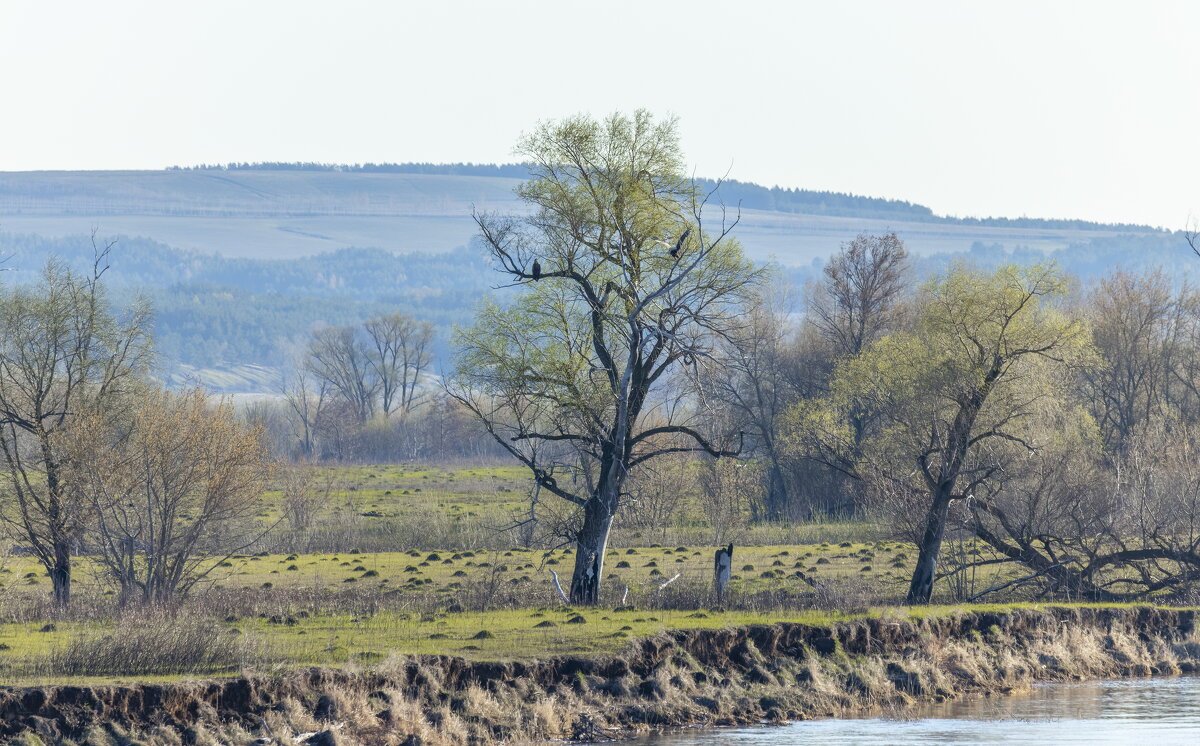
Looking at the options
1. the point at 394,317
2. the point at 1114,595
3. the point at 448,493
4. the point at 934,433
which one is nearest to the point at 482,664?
the point at 934,433

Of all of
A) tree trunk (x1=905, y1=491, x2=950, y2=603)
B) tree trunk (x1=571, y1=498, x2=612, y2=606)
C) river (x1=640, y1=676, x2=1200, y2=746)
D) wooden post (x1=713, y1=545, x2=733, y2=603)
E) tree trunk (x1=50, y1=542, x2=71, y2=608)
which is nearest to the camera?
river (x1=640, y1=676, x2=1200, y2=746)

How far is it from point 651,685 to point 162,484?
13.3m

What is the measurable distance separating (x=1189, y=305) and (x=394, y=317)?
339 feet

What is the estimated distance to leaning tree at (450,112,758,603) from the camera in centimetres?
3553

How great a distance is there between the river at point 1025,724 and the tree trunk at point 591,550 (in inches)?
373

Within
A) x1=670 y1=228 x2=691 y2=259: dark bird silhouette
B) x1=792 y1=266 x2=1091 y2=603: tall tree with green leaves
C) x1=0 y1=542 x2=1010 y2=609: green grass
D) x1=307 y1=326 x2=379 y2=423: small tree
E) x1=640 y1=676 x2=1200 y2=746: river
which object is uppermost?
x1=670 y1=228 x2=691 y2=259: dark bird silhouette

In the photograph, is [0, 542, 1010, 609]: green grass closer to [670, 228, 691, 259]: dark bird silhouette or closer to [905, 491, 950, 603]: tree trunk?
[905, 491, 950, 603]: tree trunk

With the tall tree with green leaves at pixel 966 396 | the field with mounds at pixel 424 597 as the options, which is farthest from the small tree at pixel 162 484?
the tall tree with green leaves at pixel 966 396

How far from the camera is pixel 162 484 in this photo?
108 ft

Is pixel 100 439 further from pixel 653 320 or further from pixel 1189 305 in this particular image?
pixel 1189 305

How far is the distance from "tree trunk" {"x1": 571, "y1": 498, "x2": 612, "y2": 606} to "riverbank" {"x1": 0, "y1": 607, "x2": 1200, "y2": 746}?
7079mm

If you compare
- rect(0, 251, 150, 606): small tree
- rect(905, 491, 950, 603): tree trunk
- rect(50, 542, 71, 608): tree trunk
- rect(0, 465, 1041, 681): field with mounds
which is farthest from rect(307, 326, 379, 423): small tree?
rect(905, 491, 950, 603): tree trunk

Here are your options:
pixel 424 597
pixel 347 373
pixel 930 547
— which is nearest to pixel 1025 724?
pixel 930 547

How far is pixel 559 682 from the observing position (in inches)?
1019
